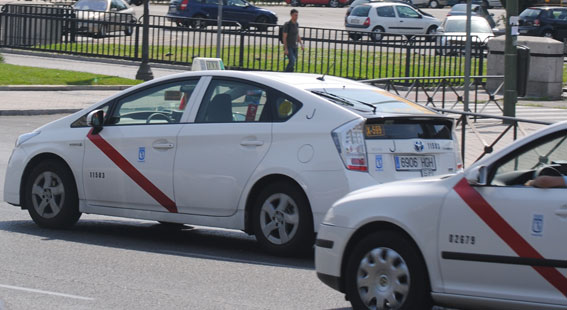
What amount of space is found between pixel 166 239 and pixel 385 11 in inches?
1387

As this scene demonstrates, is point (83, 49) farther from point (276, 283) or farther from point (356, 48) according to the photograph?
point (276, 283)

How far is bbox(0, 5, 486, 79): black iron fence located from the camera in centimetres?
2730

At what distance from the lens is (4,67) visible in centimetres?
2627

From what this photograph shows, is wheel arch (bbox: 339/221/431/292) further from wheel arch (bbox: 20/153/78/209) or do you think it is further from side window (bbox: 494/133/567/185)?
wheel arch (bbox: 20/153/78/209)

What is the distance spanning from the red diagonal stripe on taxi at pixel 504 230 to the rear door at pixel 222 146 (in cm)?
278

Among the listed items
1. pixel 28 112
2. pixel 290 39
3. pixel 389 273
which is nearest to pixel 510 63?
pixel 28 112

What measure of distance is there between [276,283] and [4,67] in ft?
66.5

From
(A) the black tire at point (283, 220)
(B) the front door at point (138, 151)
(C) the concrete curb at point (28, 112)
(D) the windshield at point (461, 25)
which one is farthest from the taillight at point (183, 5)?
Answer: (A) the black tire at point (283, 220)

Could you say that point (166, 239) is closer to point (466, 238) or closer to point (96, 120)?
point (96, 120)

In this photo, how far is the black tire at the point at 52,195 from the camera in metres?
9.56

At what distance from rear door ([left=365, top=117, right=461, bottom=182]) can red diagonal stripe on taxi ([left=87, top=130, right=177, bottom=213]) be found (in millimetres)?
1928

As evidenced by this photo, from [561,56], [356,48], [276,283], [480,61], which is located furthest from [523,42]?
[276,283]

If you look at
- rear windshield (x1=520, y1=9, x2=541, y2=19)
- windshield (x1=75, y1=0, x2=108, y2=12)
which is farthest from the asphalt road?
rear windshield (x1=520, y1=9, x2=541, y2=19)

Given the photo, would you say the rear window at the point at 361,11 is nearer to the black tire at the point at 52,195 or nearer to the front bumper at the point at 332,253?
the black tire at the point at 52,195
